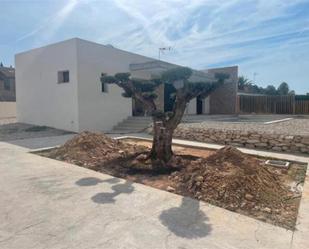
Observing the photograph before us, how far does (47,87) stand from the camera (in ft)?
42.5

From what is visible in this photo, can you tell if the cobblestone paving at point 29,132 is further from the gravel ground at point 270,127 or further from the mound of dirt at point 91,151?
the gravel ground at point 270,127

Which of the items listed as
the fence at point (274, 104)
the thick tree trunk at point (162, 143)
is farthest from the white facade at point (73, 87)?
the fence at point (274, 104)

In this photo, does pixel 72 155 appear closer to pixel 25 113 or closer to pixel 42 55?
pixel 42 55

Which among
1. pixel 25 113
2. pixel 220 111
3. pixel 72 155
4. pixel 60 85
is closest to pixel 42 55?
pixel 60 85

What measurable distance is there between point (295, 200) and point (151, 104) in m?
3.68

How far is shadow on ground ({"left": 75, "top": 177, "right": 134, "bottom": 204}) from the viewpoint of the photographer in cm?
375

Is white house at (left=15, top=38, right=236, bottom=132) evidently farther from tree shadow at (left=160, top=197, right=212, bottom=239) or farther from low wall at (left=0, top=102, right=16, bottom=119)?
tree shadow at (left=160, top=197, right=212, bottom=239)

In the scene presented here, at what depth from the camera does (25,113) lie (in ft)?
47.8

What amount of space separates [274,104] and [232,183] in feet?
63.2

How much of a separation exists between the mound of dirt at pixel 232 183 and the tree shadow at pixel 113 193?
0.83 metres

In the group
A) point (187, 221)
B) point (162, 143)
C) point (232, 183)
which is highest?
point (162, 143)

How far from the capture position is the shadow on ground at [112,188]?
375cm

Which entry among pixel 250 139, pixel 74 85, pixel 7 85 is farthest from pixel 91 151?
pixel 7 85

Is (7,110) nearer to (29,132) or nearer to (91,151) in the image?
(29,132)
